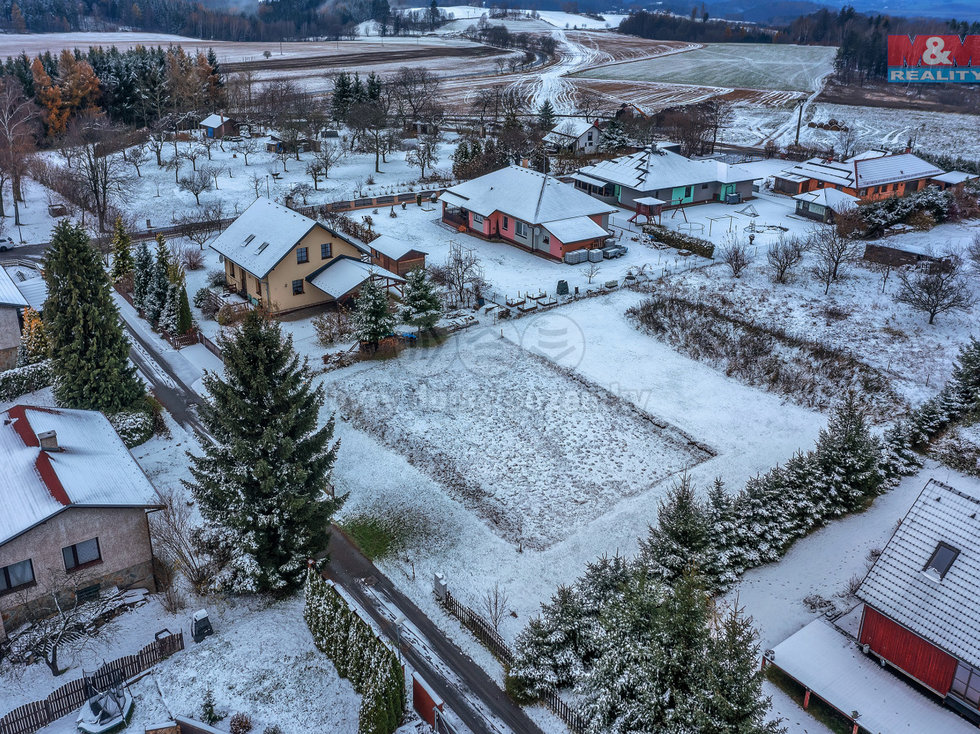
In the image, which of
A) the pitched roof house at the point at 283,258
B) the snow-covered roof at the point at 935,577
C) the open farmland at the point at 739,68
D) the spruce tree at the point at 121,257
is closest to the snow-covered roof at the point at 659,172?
the pitched roof house at the point at 283,258

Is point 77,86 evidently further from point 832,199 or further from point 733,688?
point 733,688

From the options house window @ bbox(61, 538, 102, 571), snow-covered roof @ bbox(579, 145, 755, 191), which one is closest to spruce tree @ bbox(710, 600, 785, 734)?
house window @ bbox(61, 538, 102, 571)

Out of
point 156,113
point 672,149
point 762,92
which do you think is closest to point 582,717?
point 672,149

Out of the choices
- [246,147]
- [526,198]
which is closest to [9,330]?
[526,198]

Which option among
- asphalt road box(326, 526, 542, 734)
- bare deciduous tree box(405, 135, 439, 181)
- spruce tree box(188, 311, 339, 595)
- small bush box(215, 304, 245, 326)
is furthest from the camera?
bare deciduous tree box(405, 135, 439, 181)

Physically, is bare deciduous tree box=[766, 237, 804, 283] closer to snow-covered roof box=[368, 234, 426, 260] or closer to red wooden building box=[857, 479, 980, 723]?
snow-covered roof box=[368, 234, 426, 260]

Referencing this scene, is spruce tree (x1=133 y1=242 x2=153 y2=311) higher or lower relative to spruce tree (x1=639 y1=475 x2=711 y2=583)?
higher
